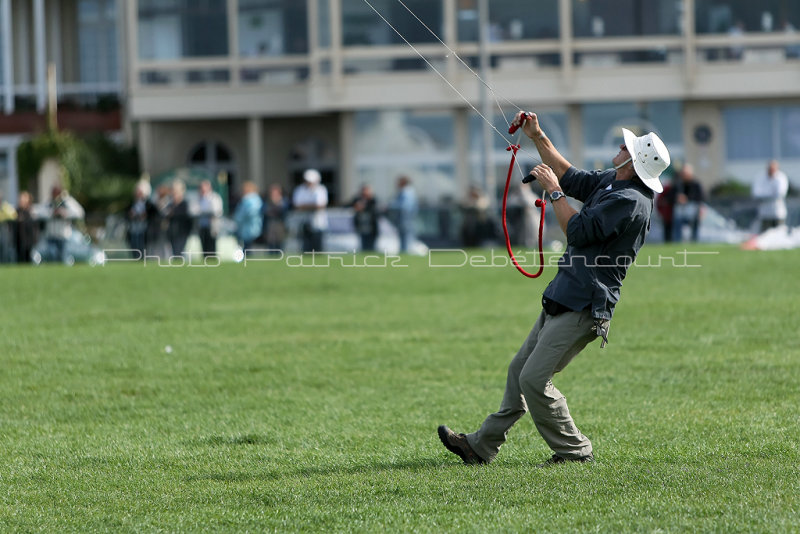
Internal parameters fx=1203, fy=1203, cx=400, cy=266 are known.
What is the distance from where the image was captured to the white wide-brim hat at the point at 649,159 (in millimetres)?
6777

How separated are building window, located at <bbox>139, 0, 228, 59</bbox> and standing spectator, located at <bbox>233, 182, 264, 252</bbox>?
16.3m

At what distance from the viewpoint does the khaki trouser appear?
686cm

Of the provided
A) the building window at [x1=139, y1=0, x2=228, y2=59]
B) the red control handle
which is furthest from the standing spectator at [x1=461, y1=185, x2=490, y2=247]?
the red control handle

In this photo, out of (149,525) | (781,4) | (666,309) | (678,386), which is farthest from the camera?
(781,4)

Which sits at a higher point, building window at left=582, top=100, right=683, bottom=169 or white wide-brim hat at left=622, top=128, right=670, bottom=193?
building window at left=582, top=100, right=683, bottom=169

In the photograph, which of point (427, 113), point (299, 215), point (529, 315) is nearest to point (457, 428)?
point (529, 315)

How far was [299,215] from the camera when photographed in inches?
945

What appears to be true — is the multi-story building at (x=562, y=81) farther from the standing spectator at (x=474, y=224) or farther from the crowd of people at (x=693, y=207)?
the crowd of people at (x=693, y=207)

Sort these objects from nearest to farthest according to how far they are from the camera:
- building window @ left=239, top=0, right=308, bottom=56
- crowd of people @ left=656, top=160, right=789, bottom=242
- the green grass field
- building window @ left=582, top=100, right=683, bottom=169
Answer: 1. the green grass field
2. crowd of people @ left=656, top=160, right=789, bottom=242
3. building window @ left=582, top=100, right=683, bottom=169
4. building window @ left=239, top=0, right=308, bottom=56

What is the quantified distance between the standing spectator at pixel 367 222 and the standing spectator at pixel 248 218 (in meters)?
2.21

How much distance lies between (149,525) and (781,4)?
32444 millimetres

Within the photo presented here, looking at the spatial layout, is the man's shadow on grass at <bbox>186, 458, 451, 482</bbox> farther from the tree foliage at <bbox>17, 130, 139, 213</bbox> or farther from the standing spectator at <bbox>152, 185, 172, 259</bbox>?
the tree foliage at <bbox>17, 130, 139, 213</bbox>

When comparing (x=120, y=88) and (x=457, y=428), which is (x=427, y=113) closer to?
(x=120, y=88)

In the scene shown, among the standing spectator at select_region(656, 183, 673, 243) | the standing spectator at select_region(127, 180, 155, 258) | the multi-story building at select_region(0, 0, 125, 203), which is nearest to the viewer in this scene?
the standing spectator at select_region(127, 180, 155, 258)
